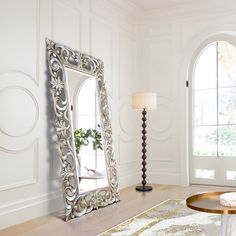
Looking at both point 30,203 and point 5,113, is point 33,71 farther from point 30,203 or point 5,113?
point 30,203

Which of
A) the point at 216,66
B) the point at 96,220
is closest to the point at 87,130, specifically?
the point at 96,220

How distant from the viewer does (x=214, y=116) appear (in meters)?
5.81

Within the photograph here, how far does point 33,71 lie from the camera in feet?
12.8

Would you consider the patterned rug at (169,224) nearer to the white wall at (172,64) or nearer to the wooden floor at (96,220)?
the wooden floor at (96,220)

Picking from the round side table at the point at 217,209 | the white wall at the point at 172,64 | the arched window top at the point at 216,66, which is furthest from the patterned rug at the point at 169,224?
the arched window top at the point at 216,66

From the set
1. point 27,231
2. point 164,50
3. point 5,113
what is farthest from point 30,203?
point 164,50

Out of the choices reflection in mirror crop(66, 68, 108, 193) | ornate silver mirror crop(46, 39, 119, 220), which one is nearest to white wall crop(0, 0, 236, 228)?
ornate silver mirror crop(46, 39, 119, 220)

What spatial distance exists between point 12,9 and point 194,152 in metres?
3.75

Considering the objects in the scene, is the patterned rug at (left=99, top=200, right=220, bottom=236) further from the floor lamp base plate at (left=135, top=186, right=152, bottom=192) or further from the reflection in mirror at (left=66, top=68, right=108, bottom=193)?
the floor lamp base plate at (left=135, top=186, right=152, bottom=192)

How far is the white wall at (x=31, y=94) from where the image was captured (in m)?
3.51

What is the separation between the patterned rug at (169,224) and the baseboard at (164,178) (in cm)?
184

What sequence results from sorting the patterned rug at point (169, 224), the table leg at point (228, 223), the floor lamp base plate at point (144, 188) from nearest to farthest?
the table leg at point (228, 223)
the patterned rug at point (169, 224)
the floor lamp base plate at point (144, 188)

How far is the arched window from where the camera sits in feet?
18.7

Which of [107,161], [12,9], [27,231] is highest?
[12,9]
